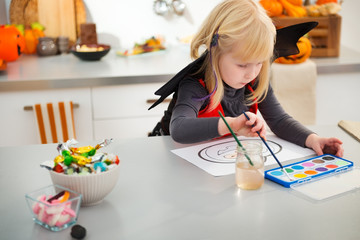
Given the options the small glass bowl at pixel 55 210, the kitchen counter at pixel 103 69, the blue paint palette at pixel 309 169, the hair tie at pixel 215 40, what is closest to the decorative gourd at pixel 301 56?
the kitchen counter at pixel 103 69

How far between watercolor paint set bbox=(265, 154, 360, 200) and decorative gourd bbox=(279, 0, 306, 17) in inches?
61.4

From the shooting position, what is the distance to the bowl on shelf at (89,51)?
2.56 metres

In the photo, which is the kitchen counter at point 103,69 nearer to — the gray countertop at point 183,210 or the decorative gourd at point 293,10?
the decorative gourd at point 293,10

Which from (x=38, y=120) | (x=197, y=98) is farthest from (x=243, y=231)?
(x=38, y=120)

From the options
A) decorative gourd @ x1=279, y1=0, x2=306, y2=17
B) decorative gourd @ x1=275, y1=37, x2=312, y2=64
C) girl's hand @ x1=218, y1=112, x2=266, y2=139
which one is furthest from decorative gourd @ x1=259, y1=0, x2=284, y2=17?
girl's hand @ x1=218, y1=112, x2=266, y2=139

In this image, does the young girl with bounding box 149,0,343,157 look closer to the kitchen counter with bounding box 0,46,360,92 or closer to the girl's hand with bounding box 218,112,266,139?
the girl's hand with bounding box 218,112,266,139

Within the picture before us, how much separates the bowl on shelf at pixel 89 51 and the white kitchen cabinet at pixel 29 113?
0.34 m

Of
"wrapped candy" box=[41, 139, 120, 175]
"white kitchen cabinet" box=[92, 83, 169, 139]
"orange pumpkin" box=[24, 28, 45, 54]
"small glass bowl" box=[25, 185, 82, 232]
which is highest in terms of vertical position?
"orange pumpkin" box=[24, 28, 45, 54]

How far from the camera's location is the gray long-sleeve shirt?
4.25ft

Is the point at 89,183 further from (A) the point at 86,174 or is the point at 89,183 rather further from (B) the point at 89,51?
(B) the point at 89,51

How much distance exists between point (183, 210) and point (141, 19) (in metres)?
2.12

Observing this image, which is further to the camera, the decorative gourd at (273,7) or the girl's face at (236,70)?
the decorative gourd at (273,7)

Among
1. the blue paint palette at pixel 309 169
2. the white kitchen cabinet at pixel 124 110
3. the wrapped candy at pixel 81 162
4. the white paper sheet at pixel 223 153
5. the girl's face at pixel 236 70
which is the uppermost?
the girl's face at pixel 236 70

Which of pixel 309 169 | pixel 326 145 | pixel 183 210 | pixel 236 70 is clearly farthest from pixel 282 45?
pixel 183 210
